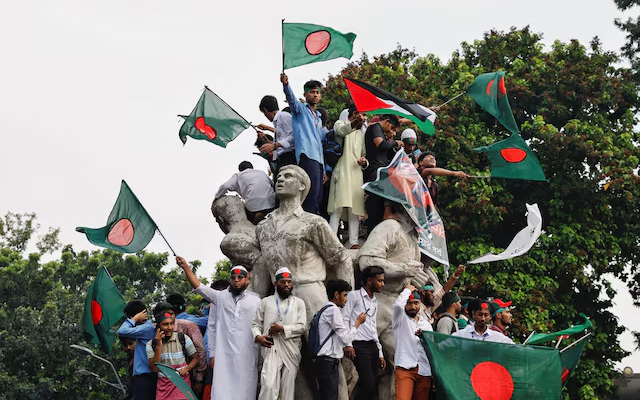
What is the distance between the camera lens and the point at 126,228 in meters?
12.2

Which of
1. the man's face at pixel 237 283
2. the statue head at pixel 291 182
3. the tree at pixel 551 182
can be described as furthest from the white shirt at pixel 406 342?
the tree at pixel 551 182

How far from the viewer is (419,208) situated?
12.8m

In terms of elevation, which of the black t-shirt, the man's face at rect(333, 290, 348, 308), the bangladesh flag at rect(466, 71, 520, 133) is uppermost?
the bangladesh flag at rect(466, 71, 520, 133)

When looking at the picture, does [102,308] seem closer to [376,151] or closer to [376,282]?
[376,282]

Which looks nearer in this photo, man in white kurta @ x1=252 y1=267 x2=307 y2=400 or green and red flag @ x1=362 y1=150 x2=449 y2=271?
man in white kurta @ x1=252 y1=267 x2=307 y2=400

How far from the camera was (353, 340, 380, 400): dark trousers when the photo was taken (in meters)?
10.9

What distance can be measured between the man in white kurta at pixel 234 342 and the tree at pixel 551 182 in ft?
38.1

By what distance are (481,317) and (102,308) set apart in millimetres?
4998

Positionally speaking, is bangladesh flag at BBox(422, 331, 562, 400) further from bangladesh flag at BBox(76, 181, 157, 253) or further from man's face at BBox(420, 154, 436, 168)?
man's face at BBox(420, 154, 436, 168)

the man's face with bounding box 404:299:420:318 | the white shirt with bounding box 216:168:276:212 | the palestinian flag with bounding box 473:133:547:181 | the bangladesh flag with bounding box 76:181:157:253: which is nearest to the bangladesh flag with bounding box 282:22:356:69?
the white shirt with bounding box 216:168:276:212

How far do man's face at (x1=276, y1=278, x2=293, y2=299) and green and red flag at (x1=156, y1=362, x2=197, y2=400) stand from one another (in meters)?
1.40


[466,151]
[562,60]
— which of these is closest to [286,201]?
[466,151]

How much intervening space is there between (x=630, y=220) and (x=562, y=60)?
484 centimetres

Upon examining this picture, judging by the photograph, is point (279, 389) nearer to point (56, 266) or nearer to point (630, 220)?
point (630, 220)
